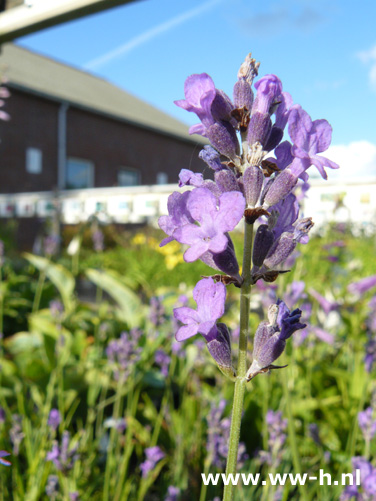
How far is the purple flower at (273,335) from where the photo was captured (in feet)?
2.22

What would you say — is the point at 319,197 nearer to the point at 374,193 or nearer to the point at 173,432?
the point at 374,193

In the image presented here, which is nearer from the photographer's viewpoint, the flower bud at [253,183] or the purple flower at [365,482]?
the flower bud at [253,183]

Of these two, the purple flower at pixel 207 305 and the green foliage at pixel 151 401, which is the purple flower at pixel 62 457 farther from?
the purple flower at pixel 207 305

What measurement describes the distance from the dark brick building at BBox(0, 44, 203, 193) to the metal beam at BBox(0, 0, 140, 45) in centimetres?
1114

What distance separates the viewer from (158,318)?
1909 mm

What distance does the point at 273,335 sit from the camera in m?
0.68

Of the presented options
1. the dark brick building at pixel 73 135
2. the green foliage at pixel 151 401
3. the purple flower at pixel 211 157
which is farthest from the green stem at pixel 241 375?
the dark brick building at pixel 73 135

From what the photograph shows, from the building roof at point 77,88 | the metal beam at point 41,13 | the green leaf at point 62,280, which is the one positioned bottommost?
the green leaf at point 62,280

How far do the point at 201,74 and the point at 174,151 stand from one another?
24.0m

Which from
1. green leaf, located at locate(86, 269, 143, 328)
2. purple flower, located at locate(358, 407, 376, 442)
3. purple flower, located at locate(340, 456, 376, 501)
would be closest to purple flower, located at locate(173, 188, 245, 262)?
purple flower, located at locate(340, 456, 376, 501)

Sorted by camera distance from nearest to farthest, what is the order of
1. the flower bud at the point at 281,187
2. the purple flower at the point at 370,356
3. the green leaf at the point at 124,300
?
the flower bud at the point at 281,187 < the purple flower at the point at 370,356 < the green leaf at the point at 124,300

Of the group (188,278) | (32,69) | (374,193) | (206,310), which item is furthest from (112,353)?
(32,69)

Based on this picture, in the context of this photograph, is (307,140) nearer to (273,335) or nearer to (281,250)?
(281,250)

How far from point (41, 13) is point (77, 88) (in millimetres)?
19452
